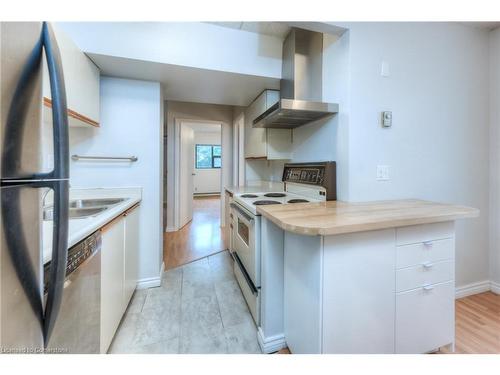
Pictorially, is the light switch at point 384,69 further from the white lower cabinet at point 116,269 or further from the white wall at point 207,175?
the white wall at point 207,175

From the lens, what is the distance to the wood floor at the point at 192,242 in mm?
2808

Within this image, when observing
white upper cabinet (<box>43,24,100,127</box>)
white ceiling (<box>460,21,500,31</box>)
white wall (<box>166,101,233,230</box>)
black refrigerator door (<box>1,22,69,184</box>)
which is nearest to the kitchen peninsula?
black refrigerator door (<box>1,22,69,184</box>)

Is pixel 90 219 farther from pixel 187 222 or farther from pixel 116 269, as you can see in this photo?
pixel 187 222

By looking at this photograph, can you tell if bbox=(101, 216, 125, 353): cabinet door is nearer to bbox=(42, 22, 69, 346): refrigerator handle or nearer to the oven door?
bbox=(42, 22, 69, 346): refrigerator handle

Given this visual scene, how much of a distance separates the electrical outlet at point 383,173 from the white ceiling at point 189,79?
4.03ft

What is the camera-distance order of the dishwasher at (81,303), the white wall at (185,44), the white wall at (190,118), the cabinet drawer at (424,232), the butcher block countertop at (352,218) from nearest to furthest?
the dishwasher at (81,303)
the butcher block countertop at (352,218)
the cabinet drawer at (424,232)
the white wall at (185,44)
the white wall at (190,118)

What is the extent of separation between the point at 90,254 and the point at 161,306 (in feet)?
3.59

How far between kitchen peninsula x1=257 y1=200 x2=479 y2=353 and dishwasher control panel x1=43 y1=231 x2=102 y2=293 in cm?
85

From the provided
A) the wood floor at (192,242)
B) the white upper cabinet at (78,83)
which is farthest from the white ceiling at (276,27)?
the wood floor at (192,242)

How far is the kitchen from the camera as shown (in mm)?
480

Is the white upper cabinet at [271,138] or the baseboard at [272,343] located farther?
the white upper cabinet at [271,138]

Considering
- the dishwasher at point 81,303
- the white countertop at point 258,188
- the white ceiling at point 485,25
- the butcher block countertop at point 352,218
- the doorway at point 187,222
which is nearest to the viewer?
the dishwasher at point 81,303
